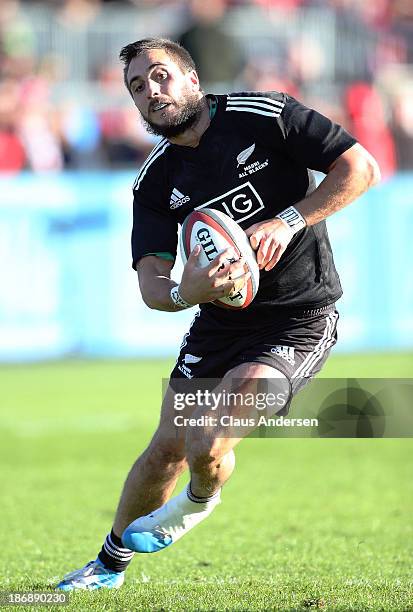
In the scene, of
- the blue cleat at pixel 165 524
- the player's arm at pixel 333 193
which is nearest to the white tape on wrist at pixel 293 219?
the player's arm at pixel 333 193

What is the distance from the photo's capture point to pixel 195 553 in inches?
256

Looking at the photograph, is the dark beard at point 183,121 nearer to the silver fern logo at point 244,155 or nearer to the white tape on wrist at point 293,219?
the silver fern logo at point 244,155

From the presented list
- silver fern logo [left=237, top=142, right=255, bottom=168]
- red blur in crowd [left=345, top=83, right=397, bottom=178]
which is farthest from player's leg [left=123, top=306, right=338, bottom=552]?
red blur in crowd [left=345, top=83, right=397, bottom=178]

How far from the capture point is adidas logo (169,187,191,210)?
5.45 metres

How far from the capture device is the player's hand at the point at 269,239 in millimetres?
5070

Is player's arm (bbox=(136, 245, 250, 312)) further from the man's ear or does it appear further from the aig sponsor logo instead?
the man's ear

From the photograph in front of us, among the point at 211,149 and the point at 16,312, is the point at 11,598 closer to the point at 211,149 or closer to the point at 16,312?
the point at 211,149

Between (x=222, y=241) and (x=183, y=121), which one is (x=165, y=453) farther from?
(x=183, y=121)

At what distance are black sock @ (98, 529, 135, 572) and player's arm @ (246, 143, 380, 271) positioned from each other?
1.60m

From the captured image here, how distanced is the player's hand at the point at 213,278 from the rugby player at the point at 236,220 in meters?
0.02

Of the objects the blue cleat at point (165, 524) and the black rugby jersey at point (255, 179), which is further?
the black rugby jersey at point (255, 179)

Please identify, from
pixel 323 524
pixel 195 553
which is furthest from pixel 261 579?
pixel 323 524

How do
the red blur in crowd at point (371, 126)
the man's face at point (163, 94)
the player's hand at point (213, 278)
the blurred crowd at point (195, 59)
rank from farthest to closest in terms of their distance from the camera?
the red blur in crowd at point (371, 126) < the blurred crowd at point (195, 59) < the man's face at point (163, 94) < the player's hand at point (213, 278)

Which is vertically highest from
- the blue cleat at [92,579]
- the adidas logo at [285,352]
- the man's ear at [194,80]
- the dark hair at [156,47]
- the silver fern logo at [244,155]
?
the dark hair at [156,47]
